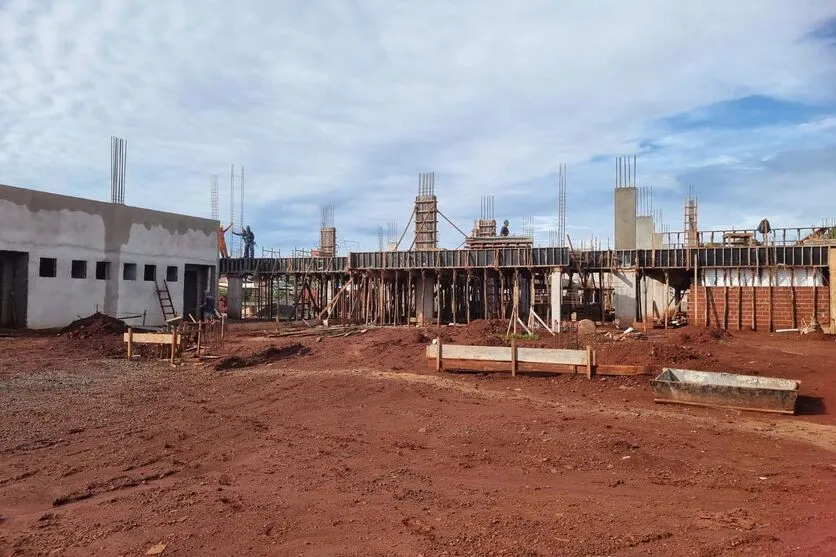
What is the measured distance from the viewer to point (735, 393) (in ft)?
37.3

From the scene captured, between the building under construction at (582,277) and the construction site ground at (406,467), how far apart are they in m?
12.7

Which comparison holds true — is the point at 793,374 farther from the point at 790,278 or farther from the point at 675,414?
the point at 790,278

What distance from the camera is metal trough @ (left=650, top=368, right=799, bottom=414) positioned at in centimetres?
1112

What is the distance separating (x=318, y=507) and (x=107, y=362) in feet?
47.6

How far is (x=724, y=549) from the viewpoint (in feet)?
17.0

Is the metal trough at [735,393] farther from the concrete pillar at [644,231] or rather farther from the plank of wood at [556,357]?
the concrete pillar at [644,231]

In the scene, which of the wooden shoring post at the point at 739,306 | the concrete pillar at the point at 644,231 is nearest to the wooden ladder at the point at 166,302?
the concrete pillar at the point at 644,231

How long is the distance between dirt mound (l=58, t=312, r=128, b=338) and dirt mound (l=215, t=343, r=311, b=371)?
8333 millimetres

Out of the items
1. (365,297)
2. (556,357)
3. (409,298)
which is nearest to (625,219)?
(409,298)

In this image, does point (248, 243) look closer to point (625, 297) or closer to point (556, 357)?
point (625, 297)

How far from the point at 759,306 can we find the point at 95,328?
27.1m

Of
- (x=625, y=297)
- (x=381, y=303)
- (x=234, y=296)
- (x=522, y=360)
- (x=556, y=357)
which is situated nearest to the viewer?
(x=556, y=357)

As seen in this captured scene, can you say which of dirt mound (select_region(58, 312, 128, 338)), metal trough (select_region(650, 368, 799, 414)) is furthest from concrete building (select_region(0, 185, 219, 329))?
metal trough (select_region(650, 368, 799, 414))

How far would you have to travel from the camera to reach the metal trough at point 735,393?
1112cm
